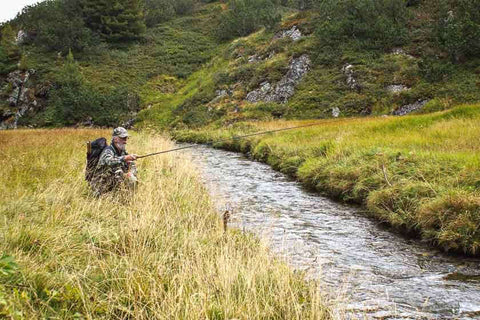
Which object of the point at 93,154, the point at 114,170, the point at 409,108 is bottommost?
the point at 114,170

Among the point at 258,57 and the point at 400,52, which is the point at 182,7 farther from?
the point at 400,52

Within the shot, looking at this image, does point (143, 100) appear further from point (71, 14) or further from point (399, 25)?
point (399, 25)

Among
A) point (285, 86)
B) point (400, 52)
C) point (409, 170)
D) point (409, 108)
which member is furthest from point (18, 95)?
point (409, 170)

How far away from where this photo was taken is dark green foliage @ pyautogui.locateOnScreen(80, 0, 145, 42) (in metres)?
65.9

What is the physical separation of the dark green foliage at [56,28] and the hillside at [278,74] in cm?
166

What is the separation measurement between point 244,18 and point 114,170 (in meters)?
57.1

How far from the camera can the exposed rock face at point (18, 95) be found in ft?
159

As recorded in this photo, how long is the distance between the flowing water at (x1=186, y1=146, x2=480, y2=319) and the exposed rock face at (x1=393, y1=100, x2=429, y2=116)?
60.6 ft

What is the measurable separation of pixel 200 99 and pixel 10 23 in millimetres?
44064

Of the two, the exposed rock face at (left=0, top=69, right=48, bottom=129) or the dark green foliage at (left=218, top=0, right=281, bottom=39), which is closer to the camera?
the exposed rock face at (left=0, top=69, right=48, bottom=129)

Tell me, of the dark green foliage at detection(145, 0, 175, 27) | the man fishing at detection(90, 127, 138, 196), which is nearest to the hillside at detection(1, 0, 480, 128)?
the dark green foliage at detection(145, 0, 175, 27)

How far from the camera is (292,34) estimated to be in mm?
44312

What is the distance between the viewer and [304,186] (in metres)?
12.8

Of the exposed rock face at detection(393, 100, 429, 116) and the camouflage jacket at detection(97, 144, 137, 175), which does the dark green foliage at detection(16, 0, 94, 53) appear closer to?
the exposed rock face at detection(393, 100, 429, 116)
